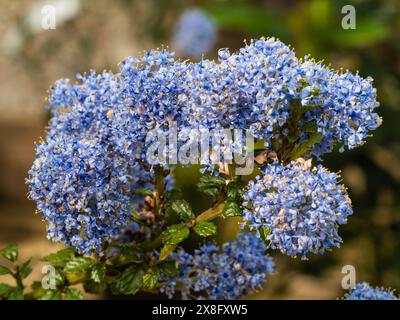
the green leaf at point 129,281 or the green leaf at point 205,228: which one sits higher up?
the green leaf at point 205,228

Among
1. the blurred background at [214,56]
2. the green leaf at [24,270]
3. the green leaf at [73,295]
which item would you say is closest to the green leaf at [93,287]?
the green leaf at [73,295]

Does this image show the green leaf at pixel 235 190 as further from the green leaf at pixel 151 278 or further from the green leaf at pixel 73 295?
the green leaf at pixel 73 295

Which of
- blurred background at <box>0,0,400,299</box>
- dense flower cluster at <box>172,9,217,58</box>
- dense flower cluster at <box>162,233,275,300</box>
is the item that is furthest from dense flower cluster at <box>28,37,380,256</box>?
dense flower cluster at <box>172,9,217,58</box>

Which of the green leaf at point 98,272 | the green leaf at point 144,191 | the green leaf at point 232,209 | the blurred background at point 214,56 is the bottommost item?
the green leaf at point 98,272

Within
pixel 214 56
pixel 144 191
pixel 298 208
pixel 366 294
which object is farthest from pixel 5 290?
pixel 214 56

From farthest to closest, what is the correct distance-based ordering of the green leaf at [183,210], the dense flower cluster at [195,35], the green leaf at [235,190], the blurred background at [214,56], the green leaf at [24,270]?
1. the dense flower cluster at [195,35]
2. the blurred background at [214,56]
3. the green leaf at [24,270]
4. the green leaf at [183,210]
5. the green leaf at [235,190]

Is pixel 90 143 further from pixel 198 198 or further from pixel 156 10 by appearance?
pixel 156 10

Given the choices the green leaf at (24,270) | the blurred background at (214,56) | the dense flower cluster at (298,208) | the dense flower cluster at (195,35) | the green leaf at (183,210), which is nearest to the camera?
the dense flower cluster at (298,208)

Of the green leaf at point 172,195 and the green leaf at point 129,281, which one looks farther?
the green leaf at point 172,195
